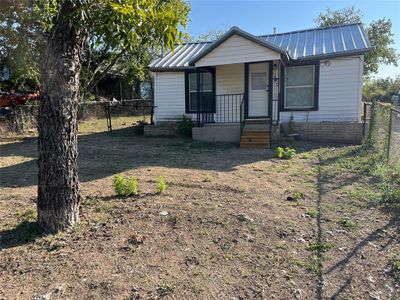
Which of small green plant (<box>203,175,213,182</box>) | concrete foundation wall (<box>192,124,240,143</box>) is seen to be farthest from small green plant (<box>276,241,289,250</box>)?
concrete foundation wall (<box>192,124,240,143</box>)

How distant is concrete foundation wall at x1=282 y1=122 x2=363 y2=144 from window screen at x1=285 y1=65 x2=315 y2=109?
810mm

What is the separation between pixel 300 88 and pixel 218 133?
3.30 meters

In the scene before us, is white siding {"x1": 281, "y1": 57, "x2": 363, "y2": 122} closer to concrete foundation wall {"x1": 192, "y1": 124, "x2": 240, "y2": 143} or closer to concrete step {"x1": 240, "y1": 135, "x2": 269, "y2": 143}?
concrete step {"x1": 240, "y1": 135, "x2": 269, "y2": 143}

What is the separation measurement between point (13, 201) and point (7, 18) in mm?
10262

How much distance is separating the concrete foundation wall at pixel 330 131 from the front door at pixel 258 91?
3.40 ft

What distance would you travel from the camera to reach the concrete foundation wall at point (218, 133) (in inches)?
430

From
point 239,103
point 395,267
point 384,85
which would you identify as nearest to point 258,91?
point 239,103

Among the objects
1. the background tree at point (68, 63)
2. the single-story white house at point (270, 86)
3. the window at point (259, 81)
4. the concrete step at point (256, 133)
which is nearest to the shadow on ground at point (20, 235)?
the background tree at point (68, 63)

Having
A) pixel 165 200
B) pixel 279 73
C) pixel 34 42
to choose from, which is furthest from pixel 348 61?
pixel 34 42

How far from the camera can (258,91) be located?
459 inches

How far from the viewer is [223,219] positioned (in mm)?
4207

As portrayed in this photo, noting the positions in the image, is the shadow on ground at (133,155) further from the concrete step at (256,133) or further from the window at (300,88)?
the window at (300,88)

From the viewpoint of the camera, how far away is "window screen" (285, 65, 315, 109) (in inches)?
442

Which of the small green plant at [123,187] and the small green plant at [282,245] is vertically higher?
the small green plant at [123,187]
